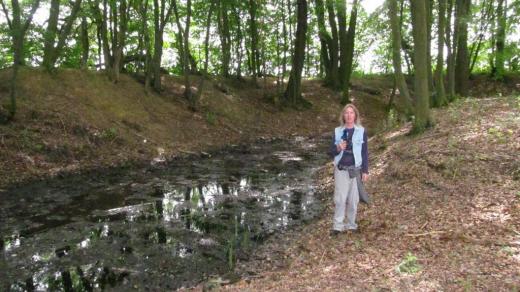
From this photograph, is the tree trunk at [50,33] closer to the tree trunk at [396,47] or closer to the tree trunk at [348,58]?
the tree trunk at [396,47]

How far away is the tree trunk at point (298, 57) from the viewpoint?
23.2 metres

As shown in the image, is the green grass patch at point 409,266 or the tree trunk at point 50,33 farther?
the tree trunk at point 50,33

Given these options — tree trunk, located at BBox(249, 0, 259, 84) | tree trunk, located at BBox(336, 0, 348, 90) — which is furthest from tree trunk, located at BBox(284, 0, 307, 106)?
tree trunk, located at BBox(336, 0, 348, 90)

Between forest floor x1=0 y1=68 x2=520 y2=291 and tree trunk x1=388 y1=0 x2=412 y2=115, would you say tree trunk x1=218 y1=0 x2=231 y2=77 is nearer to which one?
forest floor x1=0 y1=68 x2=520 y2=291

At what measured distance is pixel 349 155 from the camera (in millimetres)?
6477

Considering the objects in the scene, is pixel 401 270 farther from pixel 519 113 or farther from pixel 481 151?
pixel 519 113

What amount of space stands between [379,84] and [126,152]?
23.0 meters

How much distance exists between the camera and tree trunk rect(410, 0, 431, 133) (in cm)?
1085

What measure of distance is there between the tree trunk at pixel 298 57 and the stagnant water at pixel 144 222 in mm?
11266

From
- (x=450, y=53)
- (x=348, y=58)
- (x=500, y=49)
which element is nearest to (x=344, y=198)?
(x=450, y=53)

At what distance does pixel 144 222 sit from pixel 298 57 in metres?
17.2

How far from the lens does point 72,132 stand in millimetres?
13477

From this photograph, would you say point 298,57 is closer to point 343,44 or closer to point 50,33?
point 343,44

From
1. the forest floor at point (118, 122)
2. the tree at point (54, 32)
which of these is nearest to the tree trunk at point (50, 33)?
the tree at point (54, 32)
